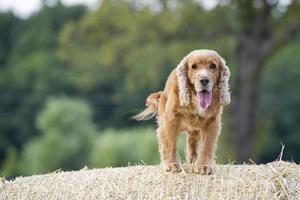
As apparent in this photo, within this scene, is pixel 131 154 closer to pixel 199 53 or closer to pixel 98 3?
pixel 98 3

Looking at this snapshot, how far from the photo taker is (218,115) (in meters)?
8.17

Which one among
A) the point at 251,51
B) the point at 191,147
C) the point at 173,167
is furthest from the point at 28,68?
the point at 173,167

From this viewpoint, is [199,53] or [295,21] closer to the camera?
[199,53]

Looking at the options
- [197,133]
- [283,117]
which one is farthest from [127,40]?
[283,117]

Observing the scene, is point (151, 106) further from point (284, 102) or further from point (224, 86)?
point (284, 102)

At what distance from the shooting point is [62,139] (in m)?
39.4

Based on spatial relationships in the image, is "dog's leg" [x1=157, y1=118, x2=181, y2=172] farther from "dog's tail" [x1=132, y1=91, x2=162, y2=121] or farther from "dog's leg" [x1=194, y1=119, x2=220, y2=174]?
"dog's tail" [x1=132, y1=91, x2=162, y2=121]

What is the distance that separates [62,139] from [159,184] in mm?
31684

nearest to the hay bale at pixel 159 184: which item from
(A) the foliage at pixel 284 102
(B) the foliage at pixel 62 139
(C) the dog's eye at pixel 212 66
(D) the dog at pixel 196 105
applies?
(D) the dog at pixel 196 105

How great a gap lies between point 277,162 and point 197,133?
2.90 feet

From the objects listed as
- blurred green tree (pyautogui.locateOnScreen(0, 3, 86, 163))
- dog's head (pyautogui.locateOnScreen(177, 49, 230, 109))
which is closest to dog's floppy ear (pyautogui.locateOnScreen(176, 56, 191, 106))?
dog's head (pyautogui.locateOnScreen(177, 49, 230, 109))

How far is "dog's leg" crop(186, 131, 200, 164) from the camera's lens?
29.1 feet

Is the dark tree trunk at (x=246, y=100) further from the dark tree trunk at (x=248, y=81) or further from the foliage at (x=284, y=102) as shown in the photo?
the foliage at (x=284, y=102)

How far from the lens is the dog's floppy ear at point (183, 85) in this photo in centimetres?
789
